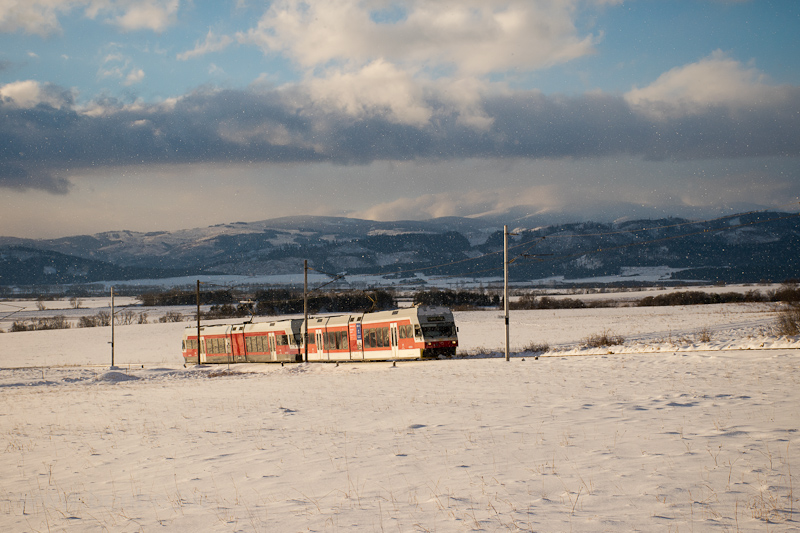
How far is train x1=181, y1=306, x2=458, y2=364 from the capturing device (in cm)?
3759

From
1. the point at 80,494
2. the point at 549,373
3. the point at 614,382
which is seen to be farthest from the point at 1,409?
the point at 614,382

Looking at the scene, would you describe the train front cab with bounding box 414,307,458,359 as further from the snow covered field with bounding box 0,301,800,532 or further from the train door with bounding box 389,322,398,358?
the snow covered field with bounding box 0,301,800,532

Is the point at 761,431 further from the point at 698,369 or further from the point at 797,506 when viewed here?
the point at 698,369

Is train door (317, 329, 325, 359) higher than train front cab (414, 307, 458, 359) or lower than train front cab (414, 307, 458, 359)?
lower

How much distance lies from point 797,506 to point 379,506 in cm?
571

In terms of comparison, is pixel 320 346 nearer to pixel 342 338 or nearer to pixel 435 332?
pixel 342 338

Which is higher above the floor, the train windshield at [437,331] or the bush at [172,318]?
the train windshield at [437,331]

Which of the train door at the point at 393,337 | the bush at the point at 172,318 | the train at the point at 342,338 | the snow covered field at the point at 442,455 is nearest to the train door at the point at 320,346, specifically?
the train at the point at 342,338

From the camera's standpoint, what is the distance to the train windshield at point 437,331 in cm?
3734

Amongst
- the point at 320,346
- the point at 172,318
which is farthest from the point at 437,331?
the point at 172,318

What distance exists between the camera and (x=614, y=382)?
20.3m

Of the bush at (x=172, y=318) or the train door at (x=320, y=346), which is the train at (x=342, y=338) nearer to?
the train door at (x=320, y=346)

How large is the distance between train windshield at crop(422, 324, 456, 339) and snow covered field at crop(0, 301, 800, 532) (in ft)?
38.8

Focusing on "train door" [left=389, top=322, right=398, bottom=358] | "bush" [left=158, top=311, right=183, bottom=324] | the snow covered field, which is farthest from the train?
"bush" [left=158, top=311, right=183, bottom=324]
